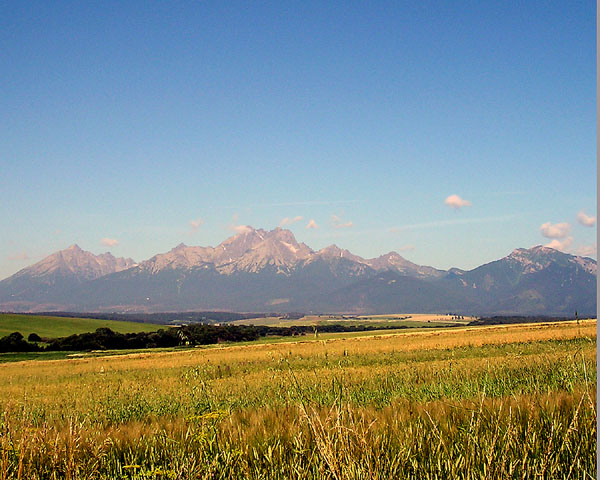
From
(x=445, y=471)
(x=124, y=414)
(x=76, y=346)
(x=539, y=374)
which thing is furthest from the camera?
(x=76, y=346)

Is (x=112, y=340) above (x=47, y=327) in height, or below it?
below

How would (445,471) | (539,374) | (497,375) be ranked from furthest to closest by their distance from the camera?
(497,375) → (539,374) → (445,471)

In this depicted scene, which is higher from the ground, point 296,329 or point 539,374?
point 539,374

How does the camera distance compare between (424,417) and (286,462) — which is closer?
(286,462)

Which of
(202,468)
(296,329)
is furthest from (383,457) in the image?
(296,329)

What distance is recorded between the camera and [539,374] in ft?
35.7

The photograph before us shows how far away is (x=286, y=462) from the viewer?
178 inches

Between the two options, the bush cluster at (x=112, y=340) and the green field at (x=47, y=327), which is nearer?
the bush cluster at (x=112, y=340)

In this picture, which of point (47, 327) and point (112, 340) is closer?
point (112, 340)

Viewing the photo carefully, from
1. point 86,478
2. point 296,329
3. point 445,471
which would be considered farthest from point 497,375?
point 296,329

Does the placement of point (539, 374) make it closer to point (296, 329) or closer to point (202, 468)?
point (202, 468)

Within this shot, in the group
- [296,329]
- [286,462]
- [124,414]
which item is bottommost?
[296,329]

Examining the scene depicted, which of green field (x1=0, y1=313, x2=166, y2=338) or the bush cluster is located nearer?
the bush cluster

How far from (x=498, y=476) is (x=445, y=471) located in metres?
0.42
